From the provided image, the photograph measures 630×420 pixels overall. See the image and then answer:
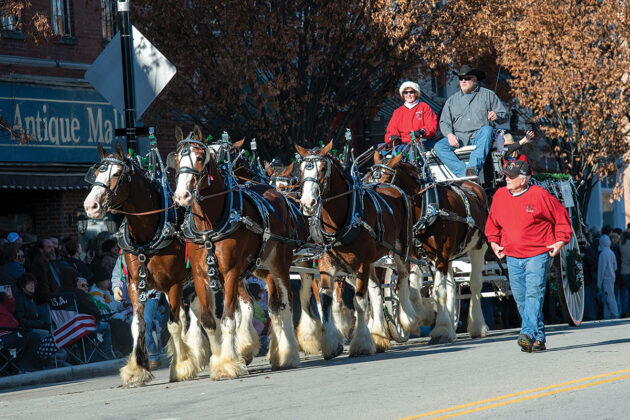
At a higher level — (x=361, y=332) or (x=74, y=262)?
(x=74, y=262)

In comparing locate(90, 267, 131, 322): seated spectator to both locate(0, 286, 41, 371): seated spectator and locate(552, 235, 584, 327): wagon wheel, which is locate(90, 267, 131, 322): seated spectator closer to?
locate(0, 286, 41, 371): seated spectator

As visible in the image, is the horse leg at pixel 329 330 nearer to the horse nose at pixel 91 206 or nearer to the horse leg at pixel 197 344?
the horse leg at pixel 197 344

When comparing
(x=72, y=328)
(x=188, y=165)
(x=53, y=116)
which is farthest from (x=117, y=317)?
(x=53, y=116)

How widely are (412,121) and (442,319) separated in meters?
3.00

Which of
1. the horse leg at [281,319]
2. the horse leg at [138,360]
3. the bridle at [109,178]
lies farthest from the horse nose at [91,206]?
the horse leg at [281,319]

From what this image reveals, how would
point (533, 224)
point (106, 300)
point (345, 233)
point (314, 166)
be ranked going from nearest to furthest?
point (314, 166) → point (533, 224) → point (345, 233) → point (106, 300)

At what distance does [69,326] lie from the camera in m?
14.1

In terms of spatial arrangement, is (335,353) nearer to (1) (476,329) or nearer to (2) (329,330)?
(2) (329,330)

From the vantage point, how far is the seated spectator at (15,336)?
1321 centimetres

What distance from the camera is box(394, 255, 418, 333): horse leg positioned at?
13.1 m

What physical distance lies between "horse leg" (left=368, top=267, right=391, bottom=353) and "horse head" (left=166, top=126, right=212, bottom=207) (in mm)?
3107

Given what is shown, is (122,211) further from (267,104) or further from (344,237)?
(267,104)

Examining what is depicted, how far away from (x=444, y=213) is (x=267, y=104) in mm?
6089

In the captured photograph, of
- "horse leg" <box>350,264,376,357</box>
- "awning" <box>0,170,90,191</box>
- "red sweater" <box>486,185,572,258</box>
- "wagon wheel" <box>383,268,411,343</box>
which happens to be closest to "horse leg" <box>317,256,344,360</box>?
"horse leg" <box>350,264,376,357</box>
